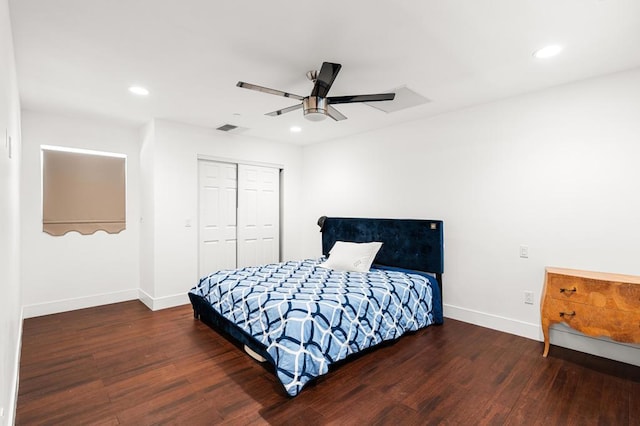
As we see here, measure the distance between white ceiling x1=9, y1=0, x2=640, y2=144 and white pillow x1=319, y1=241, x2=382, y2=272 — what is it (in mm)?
1905

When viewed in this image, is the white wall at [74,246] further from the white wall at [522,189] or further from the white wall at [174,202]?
the white wall at [522,189]

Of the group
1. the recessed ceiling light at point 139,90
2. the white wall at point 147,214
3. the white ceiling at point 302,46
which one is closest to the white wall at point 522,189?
the white ceiling at point 302,46

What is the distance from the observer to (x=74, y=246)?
13.9ft

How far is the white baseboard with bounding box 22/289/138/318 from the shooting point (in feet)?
12.9

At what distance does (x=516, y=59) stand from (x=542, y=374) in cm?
253

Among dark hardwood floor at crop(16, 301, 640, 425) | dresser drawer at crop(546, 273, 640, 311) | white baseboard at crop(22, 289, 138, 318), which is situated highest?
dresser drawer at crop(546, 273, 640, 311)

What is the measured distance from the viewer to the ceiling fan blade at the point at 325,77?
7.97ft

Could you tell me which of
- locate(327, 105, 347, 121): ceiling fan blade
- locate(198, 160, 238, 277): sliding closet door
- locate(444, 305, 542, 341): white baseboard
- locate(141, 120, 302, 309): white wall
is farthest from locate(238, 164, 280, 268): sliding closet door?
locate(444, 305, 542, 341): white baseboard

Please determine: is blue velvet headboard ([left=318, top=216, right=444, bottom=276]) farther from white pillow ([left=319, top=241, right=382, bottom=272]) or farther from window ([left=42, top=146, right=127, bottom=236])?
window ([left=42, top=146, right=127, bottom=236])

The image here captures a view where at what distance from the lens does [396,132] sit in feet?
14.6

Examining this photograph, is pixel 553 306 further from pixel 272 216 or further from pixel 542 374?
pixel 272 216

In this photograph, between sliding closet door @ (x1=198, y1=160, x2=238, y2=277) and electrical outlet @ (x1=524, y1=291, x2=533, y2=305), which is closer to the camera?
electrical outlet @ (x1=524, y1=291, x2=533, y2=305)

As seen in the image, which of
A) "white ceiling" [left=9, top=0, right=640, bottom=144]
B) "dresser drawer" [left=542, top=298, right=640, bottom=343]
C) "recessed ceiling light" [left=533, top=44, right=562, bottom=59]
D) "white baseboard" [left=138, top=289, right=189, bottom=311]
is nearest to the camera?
"white ceiling" [left=9, top=0, right=640, bottom=144]

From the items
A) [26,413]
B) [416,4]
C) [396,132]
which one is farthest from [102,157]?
[416,4]
